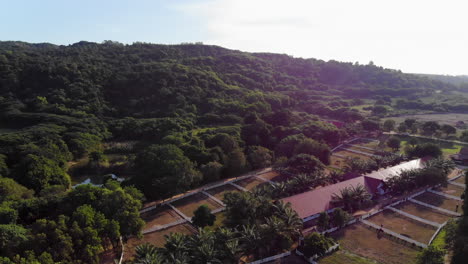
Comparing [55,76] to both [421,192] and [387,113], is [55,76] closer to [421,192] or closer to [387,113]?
[421,192]

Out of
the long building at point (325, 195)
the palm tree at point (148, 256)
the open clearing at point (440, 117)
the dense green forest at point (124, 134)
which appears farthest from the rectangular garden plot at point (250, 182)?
the open clearing at point (440, 117)

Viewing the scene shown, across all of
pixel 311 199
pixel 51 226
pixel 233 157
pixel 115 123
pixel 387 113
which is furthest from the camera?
pixel 387 113

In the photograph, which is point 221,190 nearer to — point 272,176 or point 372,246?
point 272,176

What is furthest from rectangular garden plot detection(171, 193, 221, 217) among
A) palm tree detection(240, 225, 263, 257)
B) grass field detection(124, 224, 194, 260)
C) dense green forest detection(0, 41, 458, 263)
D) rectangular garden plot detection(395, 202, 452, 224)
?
rectangular garden plot detection(395, 202, 452, 224)

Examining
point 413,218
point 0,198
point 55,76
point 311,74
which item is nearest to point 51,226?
point 0,198

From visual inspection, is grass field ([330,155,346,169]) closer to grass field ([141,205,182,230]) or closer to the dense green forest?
the dense green forest
